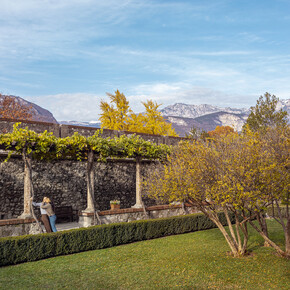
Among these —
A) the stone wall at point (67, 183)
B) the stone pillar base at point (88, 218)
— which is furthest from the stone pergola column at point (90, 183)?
the stone wall at point (67, 183)

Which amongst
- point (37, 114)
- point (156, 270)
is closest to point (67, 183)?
point (156, 270)

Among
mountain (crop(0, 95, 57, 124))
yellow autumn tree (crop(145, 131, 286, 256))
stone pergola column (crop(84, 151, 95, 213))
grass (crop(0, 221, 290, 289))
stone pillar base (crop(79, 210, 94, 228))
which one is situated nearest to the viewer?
grass (crop(0, 221, 290, 289))

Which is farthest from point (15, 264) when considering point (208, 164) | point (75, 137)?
point (208, 164)

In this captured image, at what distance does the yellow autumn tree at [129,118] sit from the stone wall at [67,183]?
1220 cm

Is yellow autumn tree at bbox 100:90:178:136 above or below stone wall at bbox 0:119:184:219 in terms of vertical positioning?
above

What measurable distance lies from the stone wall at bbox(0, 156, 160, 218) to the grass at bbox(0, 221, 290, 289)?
4.60 metres

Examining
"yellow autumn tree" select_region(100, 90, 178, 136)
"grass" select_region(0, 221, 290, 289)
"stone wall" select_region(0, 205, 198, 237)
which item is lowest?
"grass" select_region(0, 221, 290, 289)

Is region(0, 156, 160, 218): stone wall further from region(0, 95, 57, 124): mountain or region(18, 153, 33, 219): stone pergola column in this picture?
region(0, 95, 57, 124): mountain

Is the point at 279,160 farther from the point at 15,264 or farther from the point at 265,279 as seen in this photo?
the point at 15,264

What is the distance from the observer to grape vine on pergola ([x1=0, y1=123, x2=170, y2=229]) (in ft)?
40.3

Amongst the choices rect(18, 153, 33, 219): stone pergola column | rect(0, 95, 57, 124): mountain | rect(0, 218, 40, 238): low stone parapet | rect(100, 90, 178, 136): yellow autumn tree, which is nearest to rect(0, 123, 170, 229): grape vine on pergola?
rect(18, 153, 33, 219): stone pergola column

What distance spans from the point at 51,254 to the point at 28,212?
2121mm

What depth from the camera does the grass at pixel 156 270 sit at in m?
8.32

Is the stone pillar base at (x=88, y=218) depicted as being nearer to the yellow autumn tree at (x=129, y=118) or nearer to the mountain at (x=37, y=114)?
the yellow autumn tree at (x=129, y=118)
